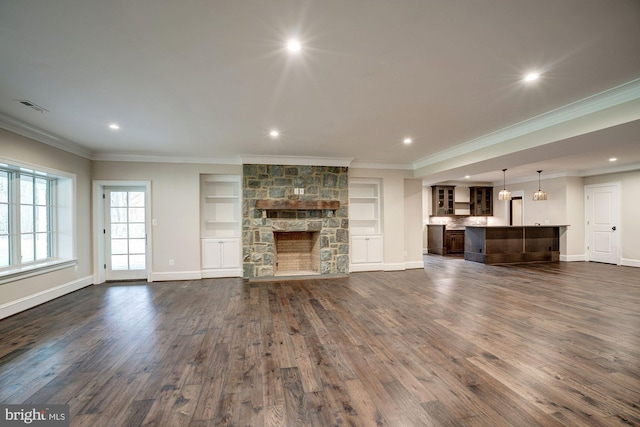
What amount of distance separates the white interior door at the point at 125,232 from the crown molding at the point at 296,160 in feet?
7.69

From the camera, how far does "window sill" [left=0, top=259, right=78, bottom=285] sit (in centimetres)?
361

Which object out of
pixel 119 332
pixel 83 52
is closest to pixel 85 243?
pixel 119 332

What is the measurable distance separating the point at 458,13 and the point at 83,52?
278 cm

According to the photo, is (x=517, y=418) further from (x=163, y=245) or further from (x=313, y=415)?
(x=163, y=245)

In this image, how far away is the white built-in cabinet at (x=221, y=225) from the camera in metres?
5.92

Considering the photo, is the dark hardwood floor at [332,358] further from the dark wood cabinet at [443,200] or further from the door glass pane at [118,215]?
the dark wood cabinet at [443,200]

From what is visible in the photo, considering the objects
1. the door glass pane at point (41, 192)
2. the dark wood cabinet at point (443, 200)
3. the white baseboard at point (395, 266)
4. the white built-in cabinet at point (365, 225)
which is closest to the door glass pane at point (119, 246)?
the door glass pane at point (41, 192)

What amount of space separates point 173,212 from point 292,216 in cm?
245

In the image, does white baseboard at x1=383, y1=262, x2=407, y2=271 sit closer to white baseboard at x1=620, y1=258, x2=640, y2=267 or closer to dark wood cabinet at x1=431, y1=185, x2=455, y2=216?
dark wood cabinet at x1=431, y1=185, x2=455, y2=216

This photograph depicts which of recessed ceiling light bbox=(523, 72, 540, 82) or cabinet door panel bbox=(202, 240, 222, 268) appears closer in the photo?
recessed ceiling light bbox=(523, 72, 540, 82)

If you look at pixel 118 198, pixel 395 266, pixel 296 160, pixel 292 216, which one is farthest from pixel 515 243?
pixel 118 198

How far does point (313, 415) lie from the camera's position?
→ 1.76m

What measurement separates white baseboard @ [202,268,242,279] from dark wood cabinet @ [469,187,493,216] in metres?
8.52

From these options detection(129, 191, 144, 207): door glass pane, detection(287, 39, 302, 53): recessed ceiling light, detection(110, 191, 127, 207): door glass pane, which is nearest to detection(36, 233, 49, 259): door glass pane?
detection(110, 191, 127, 207): door glass pane
